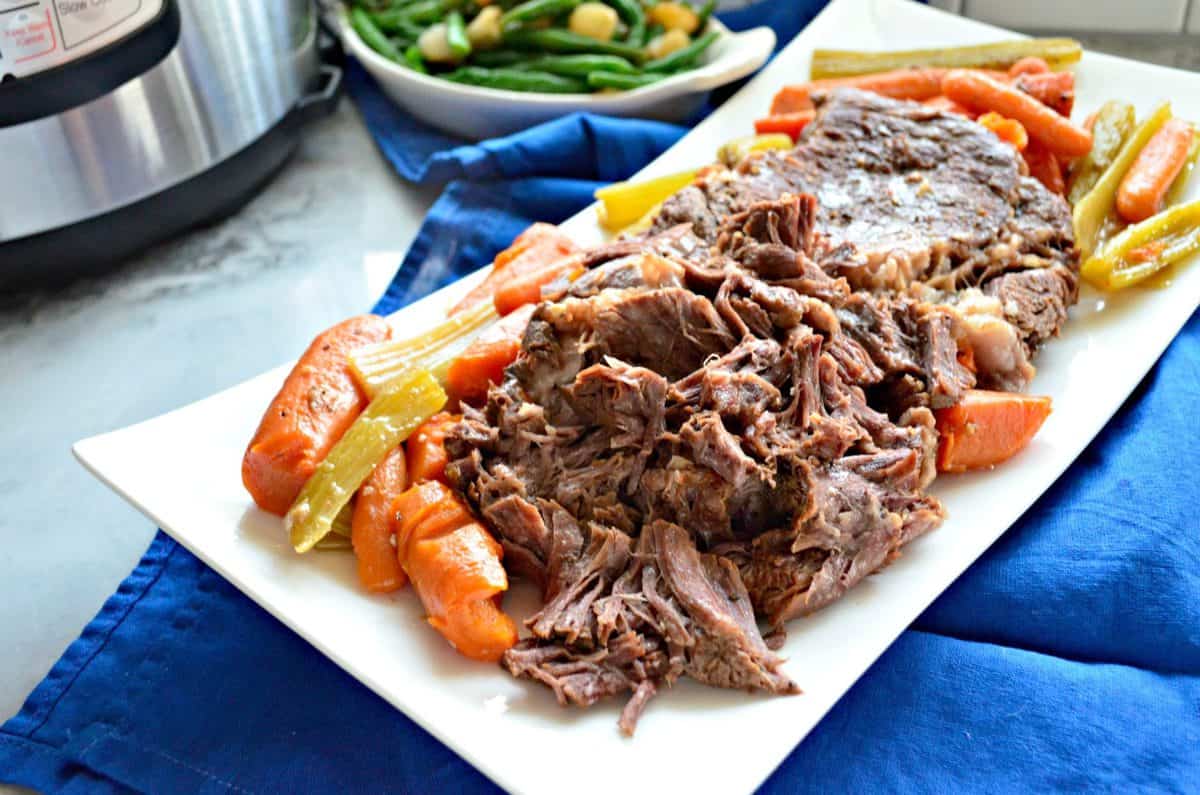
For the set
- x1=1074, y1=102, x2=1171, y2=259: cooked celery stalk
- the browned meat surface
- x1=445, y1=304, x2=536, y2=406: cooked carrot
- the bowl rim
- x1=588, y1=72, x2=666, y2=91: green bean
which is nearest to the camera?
the browned meat surface

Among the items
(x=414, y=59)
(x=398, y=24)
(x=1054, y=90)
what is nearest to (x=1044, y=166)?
(x=1054, y=90)

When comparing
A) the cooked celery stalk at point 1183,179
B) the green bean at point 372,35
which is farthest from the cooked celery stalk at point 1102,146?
the green bean at point 372,35

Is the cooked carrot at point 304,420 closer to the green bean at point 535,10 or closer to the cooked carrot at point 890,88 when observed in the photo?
the cooked carrot at point 890,88

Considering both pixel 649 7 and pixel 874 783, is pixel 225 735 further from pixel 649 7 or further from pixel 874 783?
pixel 649 7

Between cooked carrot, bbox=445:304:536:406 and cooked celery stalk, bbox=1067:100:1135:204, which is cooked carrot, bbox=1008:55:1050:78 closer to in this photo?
cooked celery stalk, bbox=1067:100:1135:204

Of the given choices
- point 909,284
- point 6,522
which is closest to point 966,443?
point 909,284

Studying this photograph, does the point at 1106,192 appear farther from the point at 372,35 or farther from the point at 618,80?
the point at 372,35

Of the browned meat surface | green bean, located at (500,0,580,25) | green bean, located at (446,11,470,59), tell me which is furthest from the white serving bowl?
the browned meat surface
